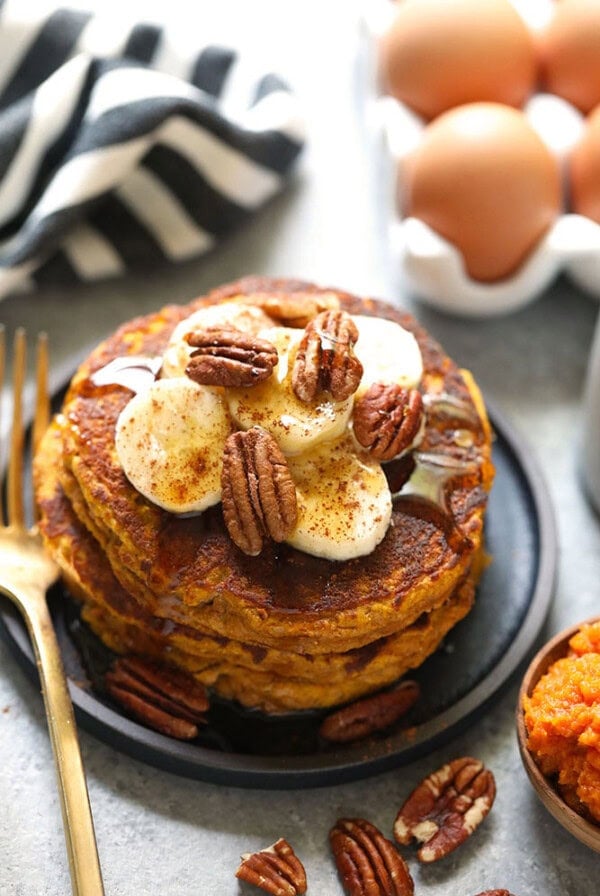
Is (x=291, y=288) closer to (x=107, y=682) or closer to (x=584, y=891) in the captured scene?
(x=107, y=682)

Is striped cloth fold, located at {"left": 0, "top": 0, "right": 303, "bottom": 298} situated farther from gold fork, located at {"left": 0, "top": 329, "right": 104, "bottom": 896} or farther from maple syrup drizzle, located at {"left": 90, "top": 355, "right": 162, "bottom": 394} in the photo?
maple syrup drizzle, located at {"left": 90, "top": 355, "right": 162, "bottom": 394}

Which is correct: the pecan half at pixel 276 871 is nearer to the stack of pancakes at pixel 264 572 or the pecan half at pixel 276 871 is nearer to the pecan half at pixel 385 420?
the stack of pancakes at pixel 264 572

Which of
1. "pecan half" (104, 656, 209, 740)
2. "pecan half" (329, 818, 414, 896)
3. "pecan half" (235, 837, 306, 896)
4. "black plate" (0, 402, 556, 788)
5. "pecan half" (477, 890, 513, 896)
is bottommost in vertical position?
"pecan half" (477, 890, 513, 896)

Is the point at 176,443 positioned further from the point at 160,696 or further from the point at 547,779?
the point at 547,779

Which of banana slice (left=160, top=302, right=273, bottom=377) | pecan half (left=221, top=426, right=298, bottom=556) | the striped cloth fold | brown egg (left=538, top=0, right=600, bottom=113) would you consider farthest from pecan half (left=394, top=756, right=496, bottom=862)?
brown egg (left=538, top=0, right=600, bottom=113)

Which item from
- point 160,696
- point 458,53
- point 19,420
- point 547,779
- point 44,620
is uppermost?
point 458,53

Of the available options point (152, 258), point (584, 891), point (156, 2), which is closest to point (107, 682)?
point (584, 891)

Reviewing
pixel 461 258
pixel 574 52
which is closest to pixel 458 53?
pixel 574 52
